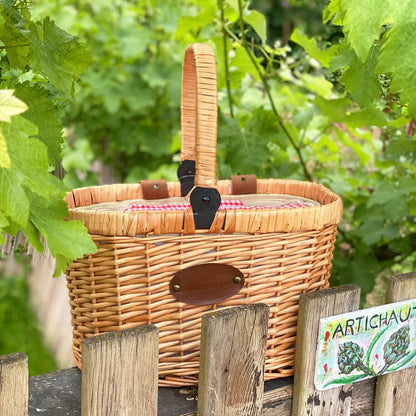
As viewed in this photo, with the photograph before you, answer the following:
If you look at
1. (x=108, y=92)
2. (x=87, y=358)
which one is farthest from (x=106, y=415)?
(x=108, y=92)

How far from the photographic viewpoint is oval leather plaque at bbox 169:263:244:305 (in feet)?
3.26

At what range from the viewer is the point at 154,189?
4.28 ft

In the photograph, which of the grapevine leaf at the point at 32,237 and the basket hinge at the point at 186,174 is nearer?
the grapevine leaf at the point at 32,237

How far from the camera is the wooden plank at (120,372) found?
0.84 metres

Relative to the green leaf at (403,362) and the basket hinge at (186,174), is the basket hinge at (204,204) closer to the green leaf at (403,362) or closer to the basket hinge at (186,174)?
the basket hinge at (186,174)

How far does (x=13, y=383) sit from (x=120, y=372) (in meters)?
0.15

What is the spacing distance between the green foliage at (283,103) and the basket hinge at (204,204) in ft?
0.93

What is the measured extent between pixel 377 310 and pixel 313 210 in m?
0.24

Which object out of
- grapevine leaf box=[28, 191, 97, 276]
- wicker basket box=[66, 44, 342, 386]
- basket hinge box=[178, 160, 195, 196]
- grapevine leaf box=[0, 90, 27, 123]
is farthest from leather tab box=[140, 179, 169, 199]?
grapevine leaf box=[0, 90, 27, 123]

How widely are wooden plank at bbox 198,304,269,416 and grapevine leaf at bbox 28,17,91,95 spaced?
0.42 m

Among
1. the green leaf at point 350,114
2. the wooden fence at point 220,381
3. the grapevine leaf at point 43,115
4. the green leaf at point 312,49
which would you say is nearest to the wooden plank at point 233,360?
the wooden fence at point 220,381

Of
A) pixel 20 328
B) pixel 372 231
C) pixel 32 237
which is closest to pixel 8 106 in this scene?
pixel 32 237

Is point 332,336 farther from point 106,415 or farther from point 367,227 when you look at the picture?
point 367,227

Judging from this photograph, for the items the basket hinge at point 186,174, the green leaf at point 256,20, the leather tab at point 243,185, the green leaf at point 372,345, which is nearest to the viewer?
the green leaf at point 372,345
